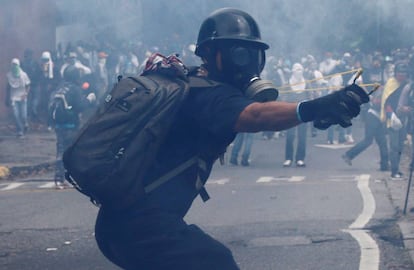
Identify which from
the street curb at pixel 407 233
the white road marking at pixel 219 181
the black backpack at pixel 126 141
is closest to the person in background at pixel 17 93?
the white road marking at pixel 219 181

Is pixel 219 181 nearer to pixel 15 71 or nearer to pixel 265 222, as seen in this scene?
pixel 265 222

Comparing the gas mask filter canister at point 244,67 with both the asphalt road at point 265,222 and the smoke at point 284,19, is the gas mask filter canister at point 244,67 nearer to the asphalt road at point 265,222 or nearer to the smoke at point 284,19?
the asphalt road at point 265,222

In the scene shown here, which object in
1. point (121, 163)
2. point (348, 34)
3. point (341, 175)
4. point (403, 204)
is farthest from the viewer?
point (348, 34)

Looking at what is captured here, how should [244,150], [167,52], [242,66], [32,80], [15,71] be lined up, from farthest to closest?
[167,52] < [32,80] < [15,71] < [244,150] < [242,66]

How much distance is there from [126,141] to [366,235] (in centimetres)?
481

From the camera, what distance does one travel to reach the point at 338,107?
3629mm

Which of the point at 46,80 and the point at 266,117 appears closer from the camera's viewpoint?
the point at 266,117

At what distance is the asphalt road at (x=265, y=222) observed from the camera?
24.5ft

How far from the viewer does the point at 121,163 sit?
12.7ft

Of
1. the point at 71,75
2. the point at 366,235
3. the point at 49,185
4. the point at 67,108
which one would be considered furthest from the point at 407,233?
the point at 49,185

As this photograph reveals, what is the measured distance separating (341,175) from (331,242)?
562 cm

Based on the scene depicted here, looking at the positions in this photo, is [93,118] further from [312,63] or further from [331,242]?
[312,63]

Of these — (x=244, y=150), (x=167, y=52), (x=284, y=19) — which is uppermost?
(x=284, y=19)

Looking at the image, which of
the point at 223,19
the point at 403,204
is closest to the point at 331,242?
the point at 403,204
